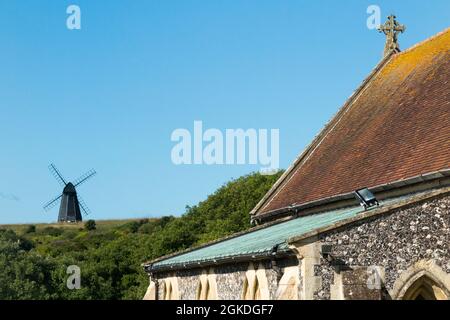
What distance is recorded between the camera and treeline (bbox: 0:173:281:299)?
5038cm

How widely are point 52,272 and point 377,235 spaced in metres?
41.8

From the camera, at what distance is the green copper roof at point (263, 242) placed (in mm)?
17172

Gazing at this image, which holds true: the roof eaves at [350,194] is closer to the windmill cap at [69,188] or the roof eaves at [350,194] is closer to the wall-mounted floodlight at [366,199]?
the wall-mounted floodlight at [366,199]

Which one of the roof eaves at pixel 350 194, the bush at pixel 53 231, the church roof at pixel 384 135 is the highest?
the bush at pixel 53 231

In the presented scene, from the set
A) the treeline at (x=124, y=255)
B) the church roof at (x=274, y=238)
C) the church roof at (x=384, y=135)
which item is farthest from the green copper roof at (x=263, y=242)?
the treeline at (x=124, y=255)

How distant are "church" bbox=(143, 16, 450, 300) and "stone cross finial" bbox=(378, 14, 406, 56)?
1.9 inches

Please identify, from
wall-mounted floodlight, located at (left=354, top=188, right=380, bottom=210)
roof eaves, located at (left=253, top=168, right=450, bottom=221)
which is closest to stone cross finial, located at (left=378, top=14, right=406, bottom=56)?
roof eaves, located at (left=253, top=168, right=450, bottom=221)

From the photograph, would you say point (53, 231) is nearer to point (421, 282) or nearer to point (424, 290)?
point (424, 290)

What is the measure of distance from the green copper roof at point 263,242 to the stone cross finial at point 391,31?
975cm

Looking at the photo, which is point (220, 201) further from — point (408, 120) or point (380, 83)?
point (408, 120)

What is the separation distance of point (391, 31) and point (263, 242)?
14177 millimetres

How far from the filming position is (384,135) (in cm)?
2130

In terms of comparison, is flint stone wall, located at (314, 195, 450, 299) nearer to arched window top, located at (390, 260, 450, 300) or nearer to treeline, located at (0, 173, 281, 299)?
arched window top, located at (390, 260, 450, 300)
